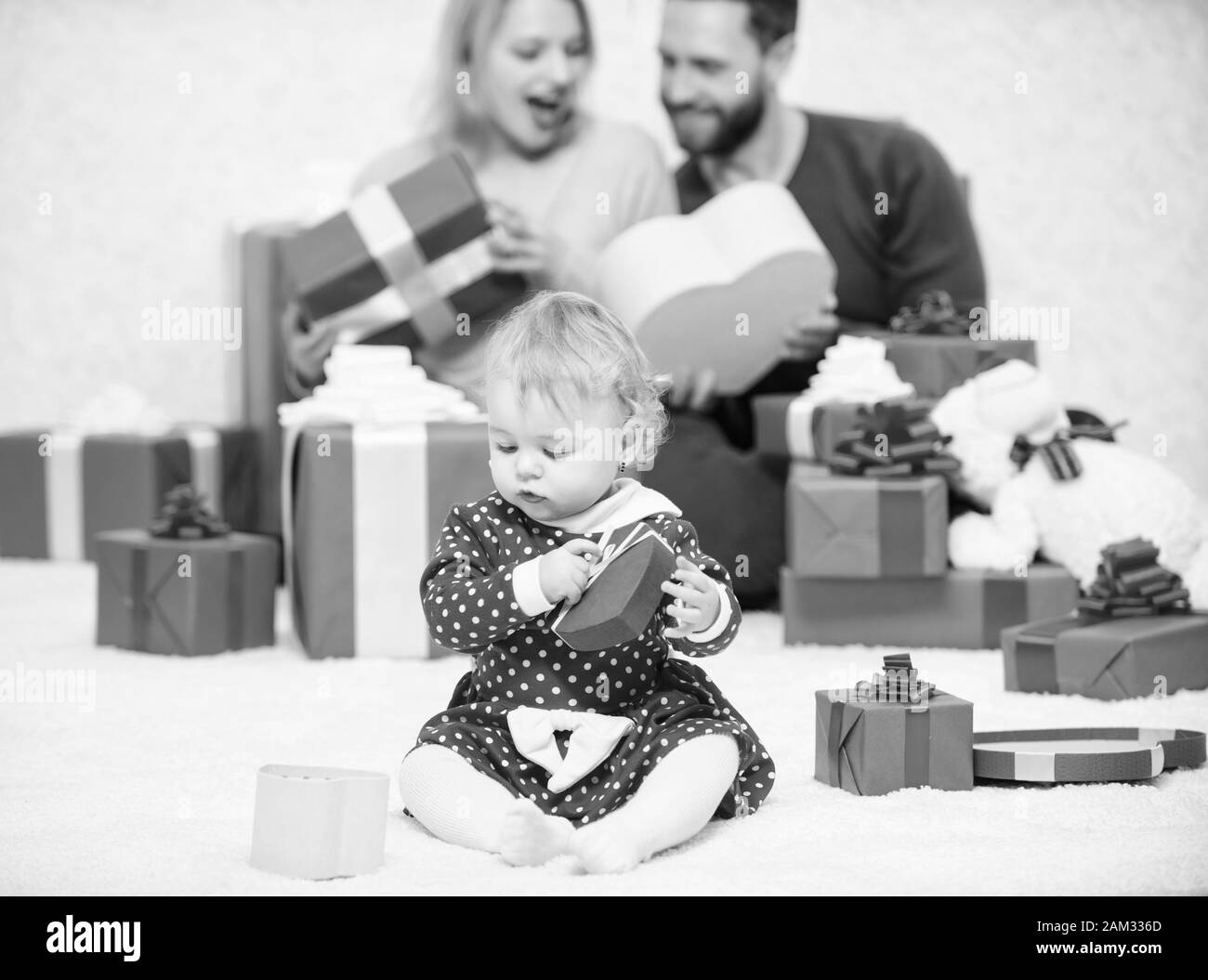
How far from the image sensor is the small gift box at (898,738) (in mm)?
1197

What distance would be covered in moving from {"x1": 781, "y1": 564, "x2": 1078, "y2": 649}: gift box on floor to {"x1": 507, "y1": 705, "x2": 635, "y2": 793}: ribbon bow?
2.65 feet

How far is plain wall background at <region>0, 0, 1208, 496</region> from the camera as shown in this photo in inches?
113

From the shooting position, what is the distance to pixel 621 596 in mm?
1010

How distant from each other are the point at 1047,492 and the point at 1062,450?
2.1 inches

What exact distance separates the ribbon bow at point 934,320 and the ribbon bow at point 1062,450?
23 centimetres

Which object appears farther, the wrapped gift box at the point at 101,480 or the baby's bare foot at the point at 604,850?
the wrapped gift box at the point at 101,480

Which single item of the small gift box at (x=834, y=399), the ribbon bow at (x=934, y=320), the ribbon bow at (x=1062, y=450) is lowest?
the ribbon bow at (x=1062, y=450)

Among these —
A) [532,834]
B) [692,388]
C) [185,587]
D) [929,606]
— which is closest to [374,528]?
[185,587]

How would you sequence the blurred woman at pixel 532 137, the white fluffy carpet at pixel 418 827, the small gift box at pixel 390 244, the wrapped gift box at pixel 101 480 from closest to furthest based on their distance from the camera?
→ the white fluffy carpet at pixel 418 827 → the small gift box at pixel 390 244 → the blurred woman at pixel 532 137 → the wrapped gift box at pixel 101 480

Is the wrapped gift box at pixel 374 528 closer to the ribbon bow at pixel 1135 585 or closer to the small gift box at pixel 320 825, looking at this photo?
the ribbon bow at pixel 1135 585

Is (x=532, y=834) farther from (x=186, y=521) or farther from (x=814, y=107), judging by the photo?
(x=814, y=107)

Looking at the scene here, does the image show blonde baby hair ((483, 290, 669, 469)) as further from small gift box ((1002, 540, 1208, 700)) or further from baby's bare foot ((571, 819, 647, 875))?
small gift box ((1002, 540, 1208, 700))

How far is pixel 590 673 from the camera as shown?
3.64 feet

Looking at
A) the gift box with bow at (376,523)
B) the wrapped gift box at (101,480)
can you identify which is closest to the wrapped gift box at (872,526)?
the gift box with bow at (376,523)
